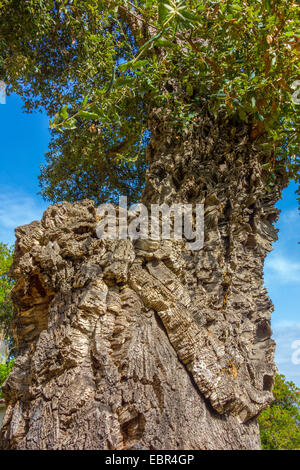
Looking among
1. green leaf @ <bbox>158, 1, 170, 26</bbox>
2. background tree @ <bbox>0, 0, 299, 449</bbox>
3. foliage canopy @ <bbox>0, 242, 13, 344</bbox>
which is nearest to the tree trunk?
background tree @ <bbox>0, 0, 299, 449</bbox>

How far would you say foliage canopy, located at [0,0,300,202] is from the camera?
314 cm

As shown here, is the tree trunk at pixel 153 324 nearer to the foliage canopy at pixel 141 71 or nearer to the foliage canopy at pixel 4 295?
the foliage canopy at pixel 141 71

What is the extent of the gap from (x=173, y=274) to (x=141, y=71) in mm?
2209

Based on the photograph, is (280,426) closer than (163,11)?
No

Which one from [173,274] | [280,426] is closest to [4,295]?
[280,426]

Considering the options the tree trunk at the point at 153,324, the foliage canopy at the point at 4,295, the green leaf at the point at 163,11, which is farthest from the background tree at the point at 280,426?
the foliage canopy at the point at 4,295

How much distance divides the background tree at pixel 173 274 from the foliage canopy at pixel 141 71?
1.3 inches

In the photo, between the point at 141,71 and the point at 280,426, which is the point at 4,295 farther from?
the point at 141,71

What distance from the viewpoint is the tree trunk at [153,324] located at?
236 centimetres

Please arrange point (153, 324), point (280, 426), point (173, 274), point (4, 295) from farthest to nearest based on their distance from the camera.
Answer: point (4, 295) < point (280, 426) < point (173, 274) < point (153, 324)

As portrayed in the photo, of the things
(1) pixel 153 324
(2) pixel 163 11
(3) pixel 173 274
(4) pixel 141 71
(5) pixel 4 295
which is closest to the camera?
(2) pixel 163 11

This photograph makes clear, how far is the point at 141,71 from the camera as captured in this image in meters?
3.46

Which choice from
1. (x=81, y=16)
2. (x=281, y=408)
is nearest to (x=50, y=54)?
(x=81, y=16)

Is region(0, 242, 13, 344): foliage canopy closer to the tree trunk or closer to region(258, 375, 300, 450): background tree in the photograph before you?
region(258, 375, 300, 450): background tree
